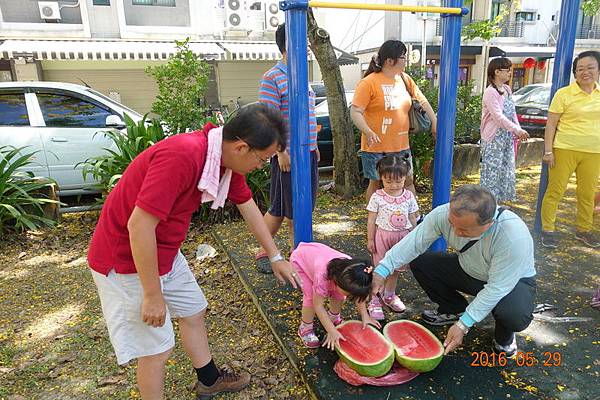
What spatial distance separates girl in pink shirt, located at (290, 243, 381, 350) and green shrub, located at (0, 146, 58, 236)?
11.6ft

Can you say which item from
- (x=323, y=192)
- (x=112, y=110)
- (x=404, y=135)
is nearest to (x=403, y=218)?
(x=404, y=135)

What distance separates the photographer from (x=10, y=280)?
12.6 feet

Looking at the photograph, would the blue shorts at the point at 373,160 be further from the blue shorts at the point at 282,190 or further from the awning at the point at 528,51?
the awning at the point at 528,51

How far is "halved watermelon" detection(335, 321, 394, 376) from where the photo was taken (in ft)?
7.13

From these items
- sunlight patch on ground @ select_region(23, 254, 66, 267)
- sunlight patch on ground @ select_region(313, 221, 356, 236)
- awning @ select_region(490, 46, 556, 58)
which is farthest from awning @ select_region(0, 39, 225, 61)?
awning @ select_region(490, 46, 556, 58)

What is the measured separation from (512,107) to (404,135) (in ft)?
4.97

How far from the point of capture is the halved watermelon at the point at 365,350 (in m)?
2.17

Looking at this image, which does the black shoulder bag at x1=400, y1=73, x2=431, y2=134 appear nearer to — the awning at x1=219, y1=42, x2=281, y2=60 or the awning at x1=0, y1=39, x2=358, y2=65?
Result: the awning at x1=0, y1=39, x2=358, y2=65

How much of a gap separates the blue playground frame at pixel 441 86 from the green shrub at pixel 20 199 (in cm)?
332

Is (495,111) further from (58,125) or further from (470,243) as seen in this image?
(58,125)

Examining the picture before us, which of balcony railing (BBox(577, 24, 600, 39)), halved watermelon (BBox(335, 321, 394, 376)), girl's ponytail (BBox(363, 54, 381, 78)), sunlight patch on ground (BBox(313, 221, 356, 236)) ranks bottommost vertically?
sunlight patch on ground (BBox(313, 221, 356, 236))

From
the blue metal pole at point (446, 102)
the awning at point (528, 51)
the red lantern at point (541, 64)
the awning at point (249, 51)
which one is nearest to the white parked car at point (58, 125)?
the blue metal pole at point (446, 102)

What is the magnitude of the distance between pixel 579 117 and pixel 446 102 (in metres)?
1.39

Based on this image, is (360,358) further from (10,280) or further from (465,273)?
(10,280)
